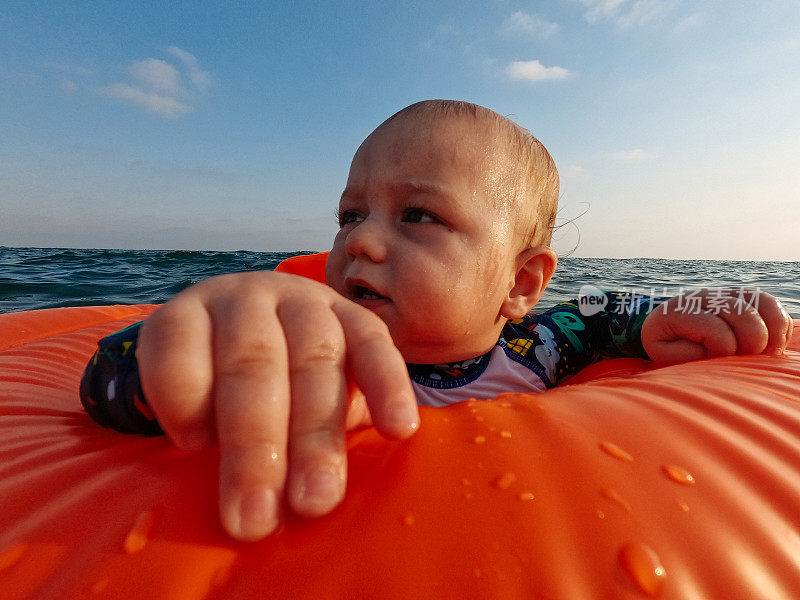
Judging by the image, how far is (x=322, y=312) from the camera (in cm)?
58

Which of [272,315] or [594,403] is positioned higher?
[272,315]

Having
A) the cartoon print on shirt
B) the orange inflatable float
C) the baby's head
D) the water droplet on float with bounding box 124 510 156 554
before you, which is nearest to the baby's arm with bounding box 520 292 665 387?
the cartoon print on shirt

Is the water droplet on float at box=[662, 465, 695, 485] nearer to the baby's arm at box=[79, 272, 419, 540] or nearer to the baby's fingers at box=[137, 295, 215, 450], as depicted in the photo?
the baby's arm at box=[79, 272, 419, 540]

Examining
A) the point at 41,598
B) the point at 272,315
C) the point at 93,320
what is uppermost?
the point at 272,315

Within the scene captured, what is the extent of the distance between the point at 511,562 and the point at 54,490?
0.56 metres

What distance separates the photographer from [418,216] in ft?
4.05

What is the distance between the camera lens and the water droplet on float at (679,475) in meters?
0.50

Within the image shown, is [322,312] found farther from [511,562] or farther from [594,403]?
[594,403]

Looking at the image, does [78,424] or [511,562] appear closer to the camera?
[511,562]

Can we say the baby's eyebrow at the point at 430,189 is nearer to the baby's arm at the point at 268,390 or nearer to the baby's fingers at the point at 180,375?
the baby's arm at the point at 268,390

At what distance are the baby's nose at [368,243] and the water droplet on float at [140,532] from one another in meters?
0.79

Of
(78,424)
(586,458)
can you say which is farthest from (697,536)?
(78,424)

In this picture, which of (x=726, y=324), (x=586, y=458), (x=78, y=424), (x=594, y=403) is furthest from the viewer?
(x=726, y=324)

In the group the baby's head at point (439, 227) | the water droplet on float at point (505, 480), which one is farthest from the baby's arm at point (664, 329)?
the water droplet on float at point (505, 480)
